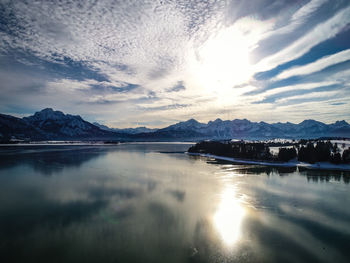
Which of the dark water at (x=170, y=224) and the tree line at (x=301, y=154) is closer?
the dark water at (x=170, y=224)

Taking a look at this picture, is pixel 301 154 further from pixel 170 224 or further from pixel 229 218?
pixel 170 224

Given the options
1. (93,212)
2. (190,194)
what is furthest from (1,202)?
(190,194)

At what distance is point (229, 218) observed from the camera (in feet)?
70.5

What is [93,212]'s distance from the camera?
883 inches

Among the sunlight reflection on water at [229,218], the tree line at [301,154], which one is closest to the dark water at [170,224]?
the sunlight reflection on water at [229,218]

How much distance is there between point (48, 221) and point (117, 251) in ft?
33.0

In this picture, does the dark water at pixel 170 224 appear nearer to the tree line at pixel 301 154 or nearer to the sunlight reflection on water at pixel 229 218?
the sunlight reflection on water at pixel 229 218

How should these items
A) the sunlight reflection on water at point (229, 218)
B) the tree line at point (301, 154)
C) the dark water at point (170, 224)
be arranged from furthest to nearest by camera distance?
1. the tree line at point (301, 154)
2. the sunlight reflection on water at point (229, 218)
3. the dark water at point (170, 224)

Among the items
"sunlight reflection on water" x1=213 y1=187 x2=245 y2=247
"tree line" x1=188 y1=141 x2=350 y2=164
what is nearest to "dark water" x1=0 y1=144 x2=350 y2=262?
"sunlight reflection on water" x1=213 y1=187 x2=245 y2=247

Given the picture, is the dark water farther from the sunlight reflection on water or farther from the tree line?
the tree line

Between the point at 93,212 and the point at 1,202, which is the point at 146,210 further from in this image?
the point at 1,202

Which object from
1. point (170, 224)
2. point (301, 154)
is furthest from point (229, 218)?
point (301, 154)

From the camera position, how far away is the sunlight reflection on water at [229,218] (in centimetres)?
1759

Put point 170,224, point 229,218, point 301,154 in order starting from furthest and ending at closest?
point 301,154
point 229,218
point 170,224
